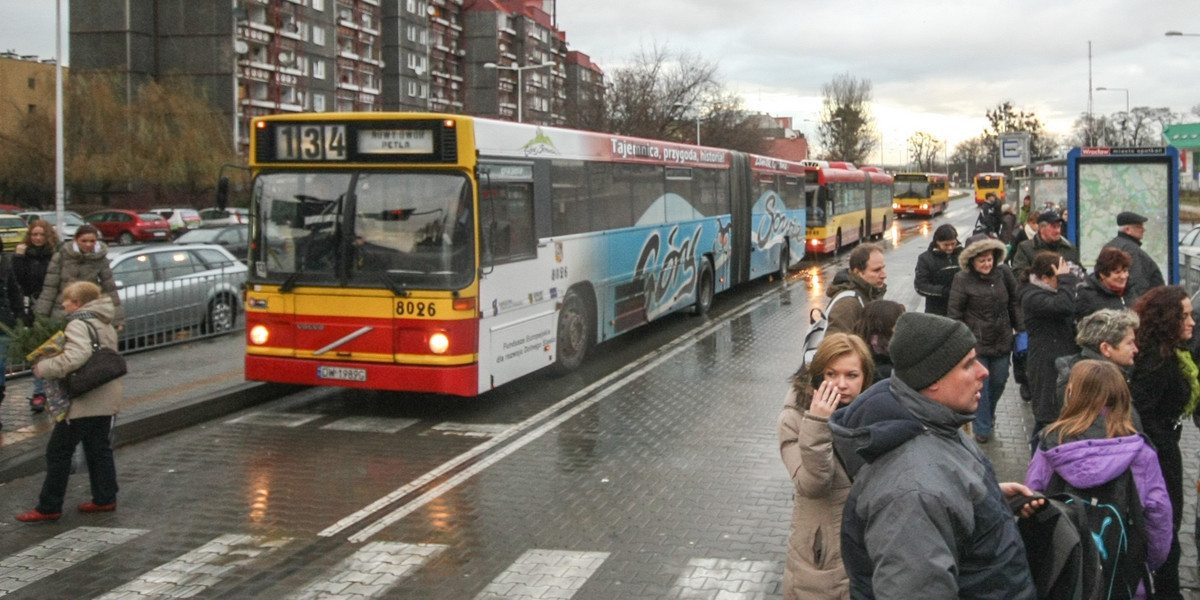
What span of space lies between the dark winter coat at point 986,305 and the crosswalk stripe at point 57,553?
21.1 ft

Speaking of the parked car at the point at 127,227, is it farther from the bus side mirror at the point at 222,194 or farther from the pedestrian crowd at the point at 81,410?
the pedestrian crowd at the point at 81,410

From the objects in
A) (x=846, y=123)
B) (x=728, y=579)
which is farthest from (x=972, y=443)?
(x=846, y=123)

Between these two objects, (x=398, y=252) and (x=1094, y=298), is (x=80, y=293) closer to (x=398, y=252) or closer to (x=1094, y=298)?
(x=398, y=252)

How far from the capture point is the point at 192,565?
6.93 metres

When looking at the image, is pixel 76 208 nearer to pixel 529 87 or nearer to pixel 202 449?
pixel 202 449

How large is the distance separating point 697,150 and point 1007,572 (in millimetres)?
17255

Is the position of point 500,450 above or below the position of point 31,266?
below

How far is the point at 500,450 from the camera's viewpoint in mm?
10078

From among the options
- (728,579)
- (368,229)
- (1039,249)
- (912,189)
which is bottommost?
(728,579)

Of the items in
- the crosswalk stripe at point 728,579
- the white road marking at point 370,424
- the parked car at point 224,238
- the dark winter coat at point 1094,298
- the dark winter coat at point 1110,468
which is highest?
the parked car at point 224,238

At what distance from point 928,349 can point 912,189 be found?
6462 centimetres

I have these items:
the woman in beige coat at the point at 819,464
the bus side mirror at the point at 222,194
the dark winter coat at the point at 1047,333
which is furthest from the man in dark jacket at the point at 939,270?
the bus side mirror at the point at 222,194

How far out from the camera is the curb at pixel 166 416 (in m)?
9.25

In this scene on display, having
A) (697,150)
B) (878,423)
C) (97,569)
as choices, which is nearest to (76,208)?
(697,150)
